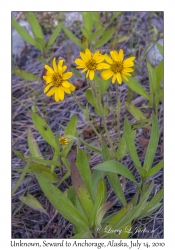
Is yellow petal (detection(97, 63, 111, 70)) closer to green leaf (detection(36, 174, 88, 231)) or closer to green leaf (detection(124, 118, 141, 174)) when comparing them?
green leaf (detection(124, 118, 141, 174))

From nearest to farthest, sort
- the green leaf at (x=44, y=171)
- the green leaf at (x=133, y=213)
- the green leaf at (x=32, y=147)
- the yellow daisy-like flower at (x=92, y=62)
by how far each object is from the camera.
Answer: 1. the green leaf at (x=133, y=213)
2. the yellow daisy-like flower at (x=92, y=62)
3. the green leaf at (x=44, y=171)
4. the green leaf at (x=32, y=147)

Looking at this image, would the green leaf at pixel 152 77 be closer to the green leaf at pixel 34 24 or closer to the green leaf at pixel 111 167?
the green leaf at pixel 111 167

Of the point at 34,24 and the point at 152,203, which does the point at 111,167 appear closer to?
the point at 152,203

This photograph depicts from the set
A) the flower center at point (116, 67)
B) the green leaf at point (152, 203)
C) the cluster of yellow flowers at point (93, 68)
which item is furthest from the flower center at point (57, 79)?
the green leaf at point (152, 203)

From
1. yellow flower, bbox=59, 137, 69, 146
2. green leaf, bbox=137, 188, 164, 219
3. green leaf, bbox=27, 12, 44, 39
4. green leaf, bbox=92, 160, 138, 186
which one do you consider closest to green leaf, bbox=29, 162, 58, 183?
yellow flower, bbox=59, 137, 69, 146

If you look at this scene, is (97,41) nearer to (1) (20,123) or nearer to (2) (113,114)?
(2) (113,114)
